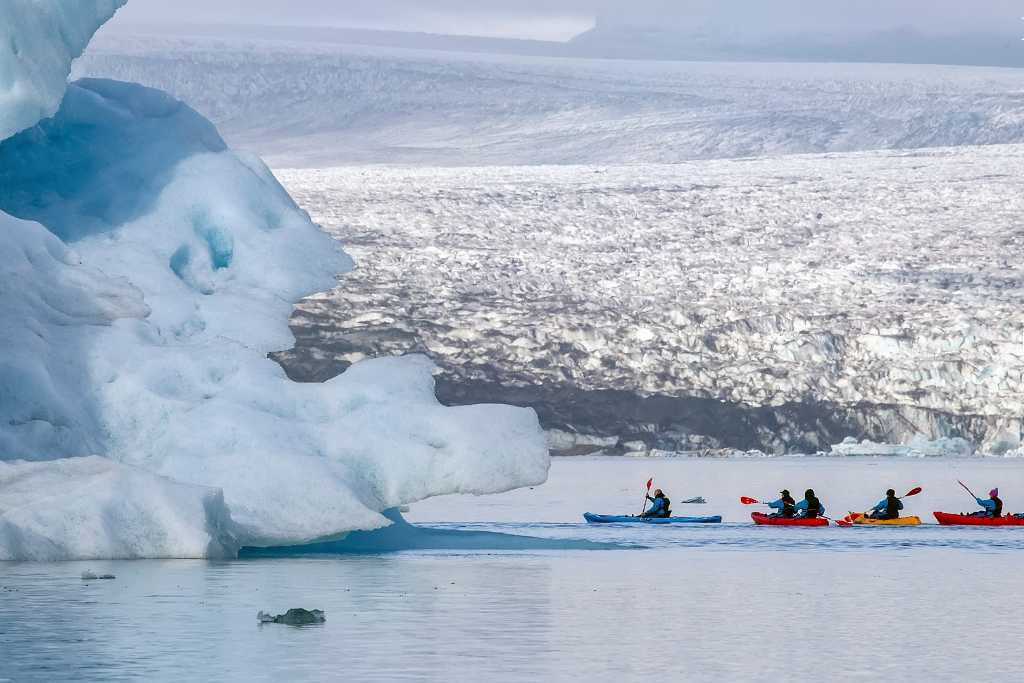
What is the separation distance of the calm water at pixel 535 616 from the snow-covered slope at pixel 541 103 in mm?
34900

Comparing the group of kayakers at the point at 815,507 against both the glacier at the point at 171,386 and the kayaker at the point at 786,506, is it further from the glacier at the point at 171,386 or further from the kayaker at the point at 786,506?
the glacier at the point at 171,386

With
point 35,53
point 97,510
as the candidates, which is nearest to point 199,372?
point 97,510

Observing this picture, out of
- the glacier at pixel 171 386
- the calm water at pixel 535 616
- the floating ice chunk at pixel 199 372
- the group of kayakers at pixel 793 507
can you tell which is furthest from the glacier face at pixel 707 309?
the glacier at pixel 171 386

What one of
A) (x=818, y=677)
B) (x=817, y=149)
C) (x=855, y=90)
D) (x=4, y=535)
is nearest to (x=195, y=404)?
(x=4, y=535)

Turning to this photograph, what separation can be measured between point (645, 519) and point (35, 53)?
410 inches

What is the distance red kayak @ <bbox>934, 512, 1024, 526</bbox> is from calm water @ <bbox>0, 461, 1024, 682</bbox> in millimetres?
3462

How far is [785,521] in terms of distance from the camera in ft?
69.6

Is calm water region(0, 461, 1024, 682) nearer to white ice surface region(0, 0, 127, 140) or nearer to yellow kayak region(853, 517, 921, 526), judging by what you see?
white ice surface region(0, 0, 127, 140)

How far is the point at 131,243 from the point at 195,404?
6.89 feet

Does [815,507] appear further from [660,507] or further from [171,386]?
[171,386]

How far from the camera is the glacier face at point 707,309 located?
35000 millimetres

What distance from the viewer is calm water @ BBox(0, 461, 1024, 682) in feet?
27.3

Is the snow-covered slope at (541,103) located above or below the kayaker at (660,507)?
above

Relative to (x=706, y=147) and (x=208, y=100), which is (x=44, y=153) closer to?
(x=706, y=147)
